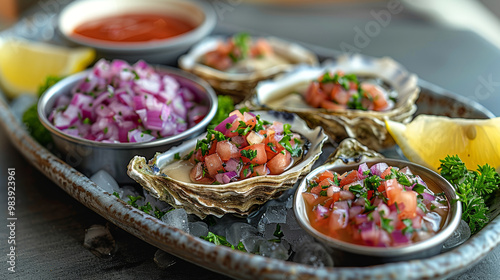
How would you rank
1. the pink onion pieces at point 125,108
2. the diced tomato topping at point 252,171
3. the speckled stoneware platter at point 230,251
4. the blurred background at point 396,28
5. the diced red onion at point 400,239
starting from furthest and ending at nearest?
the blurred background at point 396,28 < the pink onion pieces at point 125,108 < the diced tomato topping at point 252,171 < the diced red onion at point 400,239 < the speckled stoneware platter at point 230,251

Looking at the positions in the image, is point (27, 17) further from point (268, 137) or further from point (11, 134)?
point (268, 137)

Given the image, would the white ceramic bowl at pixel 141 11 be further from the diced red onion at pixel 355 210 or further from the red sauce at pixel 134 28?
the diced red onion at pixel 355 210

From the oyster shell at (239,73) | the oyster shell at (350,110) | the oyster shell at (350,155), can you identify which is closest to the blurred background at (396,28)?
the oyster shell at (239,73)

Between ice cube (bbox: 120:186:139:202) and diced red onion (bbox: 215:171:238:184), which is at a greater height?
diced red onion (bbox: 215:171:238:184)

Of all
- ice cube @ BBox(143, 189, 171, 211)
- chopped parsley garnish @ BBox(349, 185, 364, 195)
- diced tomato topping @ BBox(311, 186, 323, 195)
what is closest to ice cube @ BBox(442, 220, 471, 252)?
chopped parsley garnish @ BBox(349, 185, 364, 195)

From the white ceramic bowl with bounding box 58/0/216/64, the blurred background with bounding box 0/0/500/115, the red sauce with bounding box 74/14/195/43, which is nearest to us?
the white ceramic bowl with bounding box 58/0/216/64

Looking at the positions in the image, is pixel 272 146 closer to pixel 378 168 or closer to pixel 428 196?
pixel 378 168

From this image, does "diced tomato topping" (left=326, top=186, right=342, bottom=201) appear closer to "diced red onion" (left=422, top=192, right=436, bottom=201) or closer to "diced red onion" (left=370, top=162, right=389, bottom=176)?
"diced red onion" (left=370, top=162, right=389, bottom=176)

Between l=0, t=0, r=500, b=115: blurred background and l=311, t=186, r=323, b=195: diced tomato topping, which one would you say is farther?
l=0, t=0, r=500, b=115: blurred background
